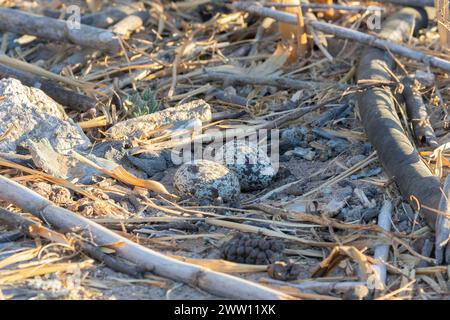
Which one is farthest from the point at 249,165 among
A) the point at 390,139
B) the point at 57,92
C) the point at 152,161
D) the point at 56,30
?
the point at 56,30

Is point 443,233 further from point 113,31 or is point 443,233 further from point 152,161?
point 113,31

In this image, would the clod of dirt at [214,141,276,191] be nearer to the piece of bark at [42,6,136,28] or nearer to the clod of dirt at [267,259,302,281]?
the clod of dirt at [267,259,302,281]

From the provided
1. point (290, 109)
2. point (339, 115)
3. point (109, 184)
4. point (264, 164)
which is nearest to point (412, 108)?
point (339, 115)

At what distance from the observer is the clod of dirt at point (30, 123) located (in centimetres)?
447

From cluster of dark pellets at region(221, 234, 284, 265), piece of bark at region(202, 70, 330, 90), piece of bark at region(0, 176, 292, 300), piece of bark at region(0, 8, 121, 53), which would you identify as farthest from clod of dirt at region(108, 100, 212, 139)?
cluster of dark pellets at region(221, 234, 284, 265)

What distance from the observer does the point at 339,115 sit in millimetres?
5023

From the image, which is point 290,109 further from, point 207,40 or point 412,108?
point 207,40

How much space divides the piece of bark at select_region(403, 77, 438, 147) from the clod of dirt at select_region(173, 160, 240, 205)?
112 cm

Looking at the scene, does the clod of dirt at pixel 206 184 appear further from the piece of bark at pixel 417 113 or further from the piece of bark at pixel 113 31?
the piece of bark at pixel 113 31

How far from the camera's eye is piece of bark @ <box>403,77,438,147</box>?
4543mm

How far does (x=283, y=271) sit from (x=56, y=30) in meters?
3.08

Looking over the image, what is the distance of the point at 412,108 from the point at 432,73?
52cm

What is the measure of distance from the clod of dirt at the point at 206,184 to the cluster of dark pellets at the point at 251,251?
56 cm

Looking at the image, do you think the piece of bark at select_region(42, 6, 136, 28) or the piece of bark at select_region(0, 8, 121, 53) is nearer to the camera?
the piece of bark at select_region(0, 8, 121, 53)
